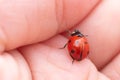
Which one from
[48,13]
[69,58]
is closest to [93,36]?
[69,58]

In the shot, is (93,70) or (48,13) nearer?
(48,13)

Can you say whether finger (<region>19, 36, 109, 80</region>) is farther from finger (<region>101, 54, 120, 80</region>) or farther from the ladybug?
finger (<region>101, 54, 120, 80</region>)

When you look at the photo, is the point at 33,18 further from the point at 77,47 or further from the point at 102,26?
the point at 102,26

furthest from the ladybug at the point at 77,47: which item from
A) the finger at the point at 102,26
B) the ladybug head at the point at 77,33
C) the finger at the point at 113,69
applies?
the finger at the point at 113,69

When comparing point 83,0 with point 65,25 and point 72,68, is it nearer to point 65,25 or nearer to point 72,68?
point 65,25

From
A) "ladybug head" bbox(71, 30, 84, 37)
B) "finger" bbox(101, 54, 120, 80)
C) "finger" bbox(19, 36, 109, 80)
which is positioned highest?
"ladybug head" bbox(71, 30, 84, 37)

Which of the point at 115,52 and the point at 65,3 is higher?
the point at 65,3

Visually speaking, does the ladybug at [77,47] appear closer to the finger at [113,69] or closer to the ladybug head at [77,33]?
the ladybug head at [77,33]

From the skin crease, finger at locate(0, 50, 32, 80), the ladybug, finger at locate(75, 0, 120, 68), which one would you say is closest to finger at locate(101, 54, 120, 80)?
the skin crease

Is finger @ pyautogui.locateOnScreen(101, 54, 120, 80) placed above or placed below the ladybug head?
below
